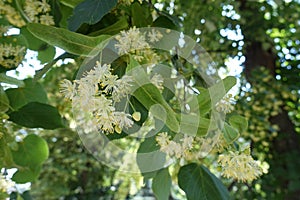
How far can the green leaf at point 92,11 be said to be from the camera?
1.65ft

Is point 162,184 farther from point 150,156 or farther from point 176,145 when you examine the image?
point 176,145

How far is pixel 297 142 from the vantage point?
200cm

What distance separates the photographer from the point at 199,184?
56cm

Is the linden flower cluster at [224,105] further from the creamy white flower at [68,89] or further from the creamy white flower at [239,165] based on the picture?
the creamy white flower at [68,89]

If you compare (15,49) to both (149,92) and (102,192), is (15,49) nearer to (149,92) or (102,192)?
(149,92)

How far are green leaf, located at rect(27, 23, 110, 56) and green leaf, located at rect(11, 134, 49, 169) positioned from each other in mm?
391

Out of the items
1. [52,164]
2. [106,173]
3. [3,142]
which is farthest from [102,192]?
[3,142]

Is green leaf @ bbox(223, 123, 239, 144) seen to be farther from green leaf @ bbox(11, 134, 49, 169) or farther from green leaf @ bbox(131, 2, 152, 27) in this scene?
green leaf @ bbox(11, 134, 49, 169)

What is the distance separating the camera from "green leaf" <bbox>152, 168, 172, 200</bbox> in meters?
0.65

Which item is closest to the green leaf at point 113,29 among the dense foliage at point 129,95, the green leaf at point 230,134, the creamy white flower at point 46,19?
the dense foliage at point 129,95

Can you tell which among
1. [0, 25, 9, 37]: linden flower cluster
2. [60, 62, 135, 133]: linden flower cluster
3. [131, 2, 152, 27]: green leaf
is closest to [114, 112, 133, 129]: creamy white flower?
[60, 62, 135, 133]: linden flower cluster

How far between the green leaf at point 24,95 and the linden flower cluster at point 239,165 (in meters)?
0.33

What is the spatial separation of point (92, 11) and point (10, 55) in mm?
191

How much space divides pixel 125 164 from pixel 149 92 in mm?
339
